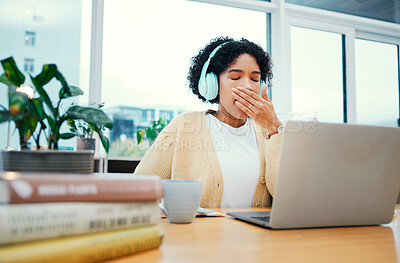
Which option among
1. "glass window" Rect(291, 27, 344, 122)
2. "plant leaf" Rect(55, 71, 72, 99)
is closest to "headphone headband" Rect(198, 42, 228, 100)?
"plant leaf" Rect(55, 71, 72, 99)

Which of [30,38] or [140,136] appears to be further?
[140,136]

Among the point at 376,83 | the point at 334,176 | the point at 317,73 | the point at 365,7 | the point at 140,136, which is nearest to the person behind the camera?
the point at 334,176

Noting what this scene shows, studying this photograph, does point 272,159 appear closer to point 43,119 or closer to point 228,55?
point 228,55

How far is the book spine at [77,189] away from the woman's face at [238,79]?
45.3 inches

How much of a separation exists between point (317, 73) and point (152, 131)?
6.07 feet

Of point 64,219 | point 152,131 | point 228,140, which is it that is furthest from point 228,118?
point 64,219

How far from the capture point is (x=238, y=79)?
165cm

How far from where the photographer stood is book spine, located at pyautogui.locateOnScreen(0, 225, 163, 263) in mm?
393

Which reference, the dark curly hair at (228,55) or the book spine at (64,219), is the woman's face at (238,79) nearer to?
the dark curly hair at (228,55)

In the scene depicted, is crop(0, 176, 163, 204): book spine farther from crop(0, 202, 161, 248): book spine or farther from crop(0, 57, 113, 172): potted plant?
crop(0, 57, 113, 172): potted plant

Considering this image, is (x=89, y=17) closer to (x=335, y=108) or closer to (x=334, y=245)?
(x=335, y=108)

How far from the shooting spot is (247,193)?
5.06 ft

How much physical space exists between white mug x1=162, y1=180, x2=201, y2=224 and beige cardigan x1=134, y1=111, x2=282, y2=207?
2.10 ft

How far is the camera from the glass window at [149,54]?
2.90m
